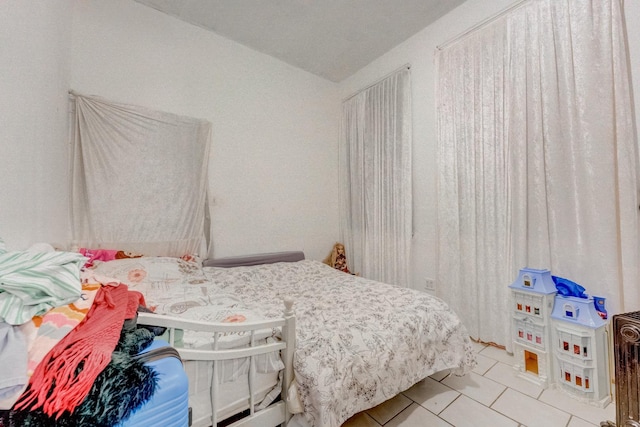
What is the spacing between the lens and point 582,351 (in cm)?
150

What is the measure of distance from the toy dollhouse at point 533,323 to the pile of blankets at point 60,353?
2160mm

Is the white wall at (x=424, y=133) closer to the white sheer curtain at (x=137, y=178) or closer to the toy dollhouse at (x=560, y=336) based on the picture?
the toy dollhouse at (x=560, y=336)

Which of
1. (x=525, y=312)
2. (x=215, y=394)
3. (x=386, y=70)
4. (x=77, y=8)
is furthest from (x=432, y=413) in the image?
(x=77, y=8)

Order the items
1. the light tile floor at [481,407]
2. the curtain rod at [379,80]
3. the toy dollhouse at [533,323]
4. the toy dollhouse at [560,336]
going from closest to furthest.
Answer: the light tile floor at [481,407], the toy dollhouse at [560,336], the toy dollhouse at [533,323], the curtain rod at [379,80]

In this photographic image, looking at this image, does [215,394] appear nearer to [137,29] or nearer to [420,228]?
[420,228]

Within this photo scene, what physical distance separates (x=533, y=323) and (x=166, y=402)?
2.15 meters

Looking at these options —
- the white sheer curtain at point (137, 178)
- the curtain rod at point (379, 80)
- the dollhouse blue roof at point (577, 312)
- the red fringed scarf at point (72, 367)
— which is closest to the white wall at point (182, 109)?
the white sheer curtain at point (137, 178)

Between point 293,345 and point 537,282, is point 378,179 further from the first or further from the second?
point 293,345

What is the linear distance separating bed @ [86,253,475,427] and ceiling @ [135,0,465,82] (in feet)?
7.60

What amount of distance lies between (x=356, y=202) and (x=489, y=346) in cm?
199

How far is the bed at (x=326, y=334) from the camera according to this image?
1.12 metres

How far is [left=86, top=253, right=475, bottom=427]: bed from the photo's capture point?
1117 millimetres

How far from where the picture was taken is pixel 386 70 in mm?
3037

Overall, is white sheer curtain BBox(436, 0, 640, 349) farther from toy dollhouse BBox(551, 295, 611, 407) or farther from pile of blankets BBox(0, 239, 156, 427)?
pile of blankets BBox(0, 239, 156, 427)
